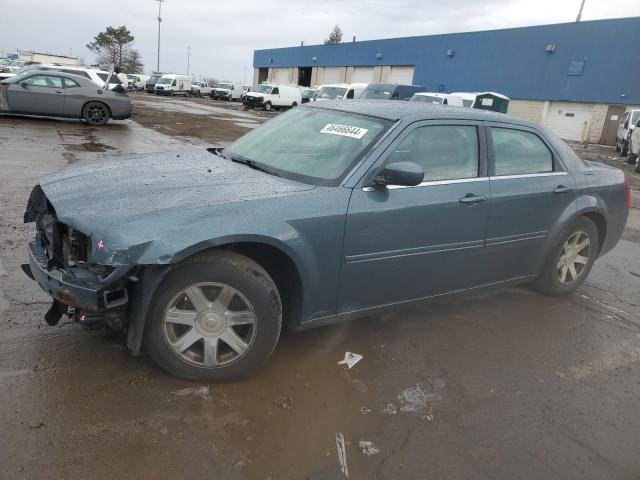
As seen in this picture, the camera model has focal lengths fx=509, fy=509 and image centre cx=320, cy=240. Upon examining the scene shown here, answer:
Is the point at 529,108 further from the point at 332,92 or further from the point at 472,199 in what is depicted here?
the point at 472,199

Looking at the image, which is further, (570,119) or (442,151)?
(570,119)

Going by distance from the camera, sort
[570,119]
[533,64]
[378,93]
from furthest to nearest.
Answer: [533,64] → [570,119] → [378,93]

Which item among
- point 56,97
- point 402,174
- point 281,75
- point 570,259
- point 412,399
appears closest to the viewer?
point 412,399

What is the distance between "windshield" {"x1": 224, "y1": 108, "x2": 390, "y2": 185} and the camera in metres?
3.23

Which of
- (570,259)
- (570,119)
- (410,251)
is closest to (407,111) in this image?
(410,251)

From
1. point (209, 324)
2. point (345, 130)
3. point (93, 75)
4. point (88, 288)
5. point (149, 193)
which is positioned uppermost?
point (93, 75)

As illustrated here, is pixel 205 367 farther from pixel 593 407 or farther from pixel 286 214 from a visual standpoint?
pixel 593 407

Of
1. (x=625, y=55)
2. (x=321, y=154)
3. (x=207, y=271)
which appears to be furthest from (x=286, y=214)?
(x=625, y=55)

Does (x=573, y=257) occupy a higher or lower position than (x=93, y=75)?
lower

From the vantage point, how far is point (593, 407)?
3023 mm

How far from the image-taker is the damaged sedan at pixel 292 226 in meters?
2.59

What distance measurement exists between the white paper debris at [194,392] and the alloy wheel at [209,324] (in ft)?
0.44

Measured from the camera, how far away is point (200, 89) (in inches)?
2029

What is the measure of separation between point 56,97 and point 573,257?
1430 cm
